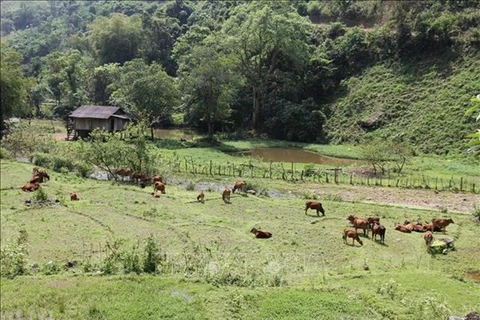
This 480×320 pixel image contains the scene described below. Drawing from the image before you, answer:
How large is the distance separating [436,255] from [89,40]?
91.0m

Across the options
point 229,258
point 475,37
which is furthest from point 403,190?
point 475,37

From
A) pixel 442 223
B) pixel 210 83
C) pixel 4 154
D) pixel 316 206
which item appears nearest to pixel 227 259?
pixel 316 206

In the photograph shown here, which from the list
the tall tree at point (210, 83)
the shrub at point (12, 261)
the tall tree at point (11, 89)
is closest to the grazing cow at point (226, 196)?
the shrub at point (12, 261)

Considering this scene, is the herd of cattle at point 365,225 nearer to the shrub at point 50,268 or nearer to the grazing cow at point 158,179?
the grazing cow at point 158,179

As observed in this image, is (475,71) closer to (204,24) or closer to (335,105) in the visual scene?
(335,105)

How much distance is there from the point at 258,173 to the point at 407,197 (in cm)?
1146

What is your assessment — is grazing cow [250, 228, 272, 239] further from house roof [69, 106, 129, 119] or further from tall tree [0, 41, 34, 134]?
tall tree [0, 41, 34, 134]

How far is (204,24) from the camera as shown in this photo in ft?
278

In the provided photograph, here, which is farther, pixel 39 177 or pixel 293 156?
pixel 293 156

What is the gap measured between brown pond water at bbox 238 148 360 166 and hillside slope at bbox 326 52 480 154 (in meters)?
6.50

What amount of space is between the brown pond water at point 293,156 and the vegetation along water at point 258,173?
503mm

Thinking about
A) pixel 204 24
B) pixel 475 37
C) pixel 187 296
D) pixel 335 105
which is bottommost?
pixel 187 296

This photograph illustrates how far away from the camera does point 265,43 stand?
61.4 metres

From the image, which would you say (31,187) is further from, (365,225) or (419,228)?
(419,228)
